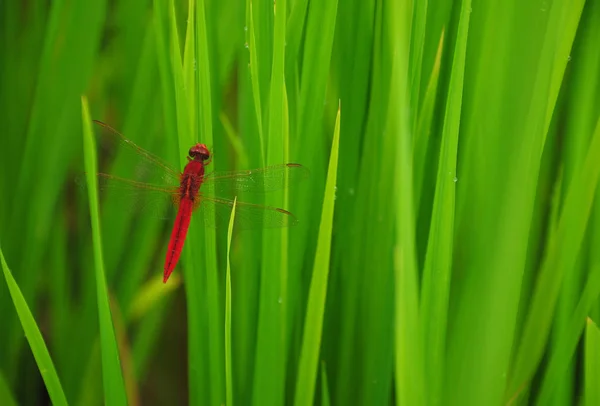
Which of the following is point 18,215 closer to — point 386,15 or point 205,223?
point 205,223

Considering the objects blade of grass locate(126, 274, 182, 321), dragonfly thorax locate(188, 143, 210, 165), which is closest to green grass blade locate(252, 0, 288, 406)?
dragonfly thorax locate(188, 143, 210, 165)

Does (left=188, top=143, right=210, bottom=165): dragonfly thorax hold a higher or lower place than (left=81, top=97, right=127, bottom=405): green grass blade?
higher

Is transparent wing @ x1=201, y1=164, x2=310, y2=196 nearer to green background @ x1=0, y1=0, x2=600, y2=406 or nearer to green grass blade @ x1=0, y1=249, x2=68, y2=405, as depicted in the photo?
green background @ x1=0, y1=0, x2=600, y2=406

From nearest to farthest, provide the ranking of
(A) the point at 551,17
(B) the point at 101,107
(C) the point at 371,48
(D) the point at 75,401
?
(A) the point at 551,17 < (C) the point at 371,48 < (D) the point at 75,401 < (B) the point at 101,107

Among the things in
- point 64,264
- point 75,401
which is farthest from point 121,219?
point 75,401

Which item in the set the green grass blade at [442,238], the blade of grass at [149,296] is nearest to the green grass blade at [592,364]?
the green grass blade at [442,238]

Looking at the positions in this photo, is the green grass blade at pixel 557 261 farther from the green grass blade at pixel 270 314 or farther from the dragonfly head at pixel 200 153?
the dragonfly head at pixel 200 153
